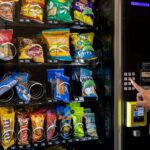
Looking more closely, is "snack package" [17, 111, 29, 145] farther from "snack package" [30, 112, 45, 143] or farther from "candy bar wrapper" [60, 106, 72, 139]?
"candy bar wrapper" [60, 106, 72, 139]

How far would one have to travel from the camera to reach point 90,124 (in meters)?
1.97

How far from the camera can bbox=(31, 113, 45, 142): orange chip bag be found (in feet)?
5.80

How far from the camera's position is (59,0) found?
1850 millimetres

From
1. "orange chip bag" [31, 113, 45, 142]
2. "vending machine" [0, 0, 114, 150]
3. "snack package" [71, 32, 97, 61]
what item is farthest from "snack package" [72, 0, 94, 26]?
"orange chip bag" [31, 113, 45, 142]

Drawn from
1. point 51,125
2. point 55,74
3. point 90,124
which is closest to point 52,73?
point 55,74

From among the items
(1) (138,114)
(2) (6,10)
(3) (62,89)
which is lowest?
(1) (138,114)

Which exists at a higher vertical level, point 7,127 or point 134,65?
point 134,65

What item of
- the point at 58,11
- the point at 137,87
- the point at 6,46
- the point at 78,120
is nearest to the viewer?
the point at 137,87

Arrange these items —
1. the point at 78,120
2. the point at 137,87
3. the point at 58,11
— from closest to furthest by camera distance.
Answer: the point at 137,87 → the point at 58,11 → the point at 78,120

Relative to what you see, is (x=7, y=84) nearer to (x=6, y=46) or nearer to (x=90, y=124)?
(x=6, y=46)

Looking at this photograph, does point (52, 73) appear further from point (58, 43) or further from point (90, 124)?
point (90, 124)

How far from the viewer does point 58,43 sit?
188cm

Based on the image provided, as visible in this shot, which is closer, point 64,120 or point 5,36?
point 5,36

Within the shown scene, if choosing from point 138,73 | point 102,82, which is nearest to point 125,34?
point 138,73
